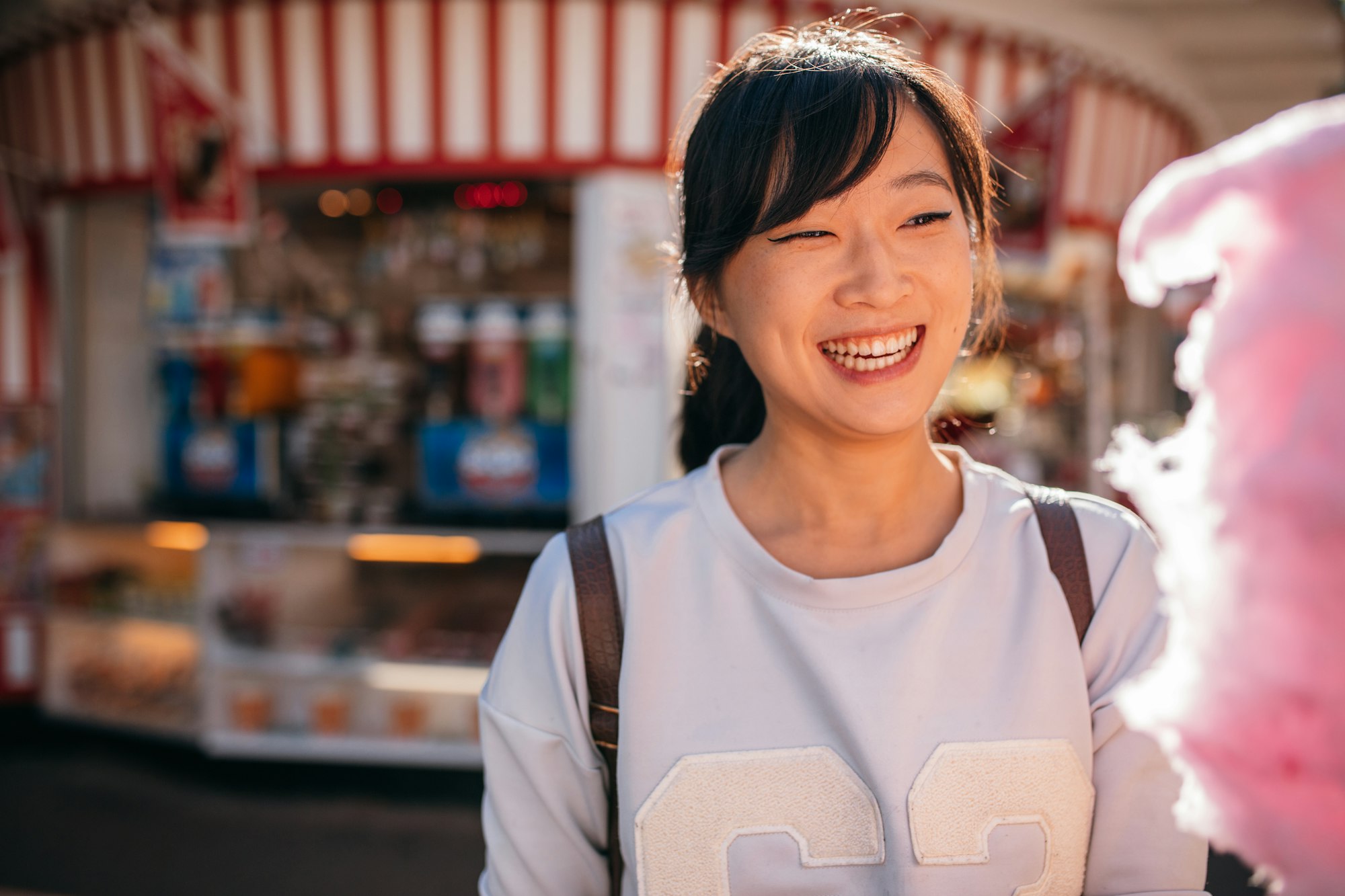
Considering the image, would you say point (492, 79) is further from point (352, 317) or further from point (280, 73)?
point (352, 317)

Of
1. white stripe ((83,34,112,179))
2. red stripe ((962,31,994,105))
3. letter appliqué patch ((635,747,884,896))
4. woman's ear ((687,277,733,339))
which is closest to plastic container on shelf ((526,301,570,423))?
red stripe ((962,31,994,105))

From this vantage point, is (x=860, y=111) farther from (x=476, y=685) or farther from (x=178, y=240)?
(x=178, y=240)

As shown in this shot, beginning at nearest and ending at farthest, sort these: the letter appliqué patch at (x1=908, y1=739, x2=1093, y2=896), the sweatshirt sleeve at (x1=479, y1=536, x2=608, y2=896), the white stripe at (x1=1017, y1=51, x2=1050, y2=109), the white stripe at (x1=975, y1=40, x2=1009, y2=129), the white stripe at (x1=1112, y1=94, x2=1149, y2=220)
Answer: the letter appliqué patch at (x1=908, y1=739, x2=1093, y2=896) < the sweatshirt sleeve at (x1=479, y1=536, x2=608, y2=896) < the white stripe at (x1=975, y1=40, x2=1009, y2=129) < the white stripe at (x1=1017, y1=51, x2=1050, y2=109) < the white stripe at (x1=1112, y1=94, x2=1149, y2=220)

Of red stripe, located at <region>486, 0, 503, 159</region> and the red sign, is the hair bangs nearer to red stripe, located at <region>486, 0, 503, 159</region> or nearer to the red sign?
red stripe, located at <region>486, 0, 503, 159</region>

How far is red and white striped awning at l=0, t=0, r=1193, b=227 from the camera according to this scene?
14.4 ft

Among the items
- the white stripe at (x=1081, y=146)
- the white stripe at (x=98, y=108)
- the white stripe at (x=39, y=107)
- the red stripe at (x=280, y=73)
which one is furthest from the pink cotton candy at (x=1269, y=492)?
the white stripe at (x=39, y=107)

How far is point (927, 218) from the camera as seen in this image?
122 cm

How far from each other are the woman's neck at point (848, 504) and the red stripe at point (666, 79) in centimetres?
335

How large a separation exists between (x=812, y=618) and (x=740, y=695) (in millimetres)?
134

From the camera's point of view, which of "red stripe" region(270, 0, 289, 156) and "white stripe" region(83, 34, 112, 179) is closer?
"red stripe" region(270, 0, 289, 156)

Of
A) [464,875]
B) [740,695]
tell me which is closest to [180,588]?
[464,875]

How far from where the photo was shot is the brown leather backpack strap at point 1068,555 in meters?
1.21

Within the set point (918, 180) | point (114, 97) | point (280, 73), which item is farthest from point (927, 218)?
point (114, 97)

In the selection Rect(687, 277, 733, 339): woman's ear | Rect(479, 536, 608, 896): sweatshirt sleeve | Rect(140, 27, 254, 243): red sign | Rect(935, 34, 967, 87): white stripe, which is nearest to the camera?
Rect(479, 536, 608, 896): sweatshirt sleeve
